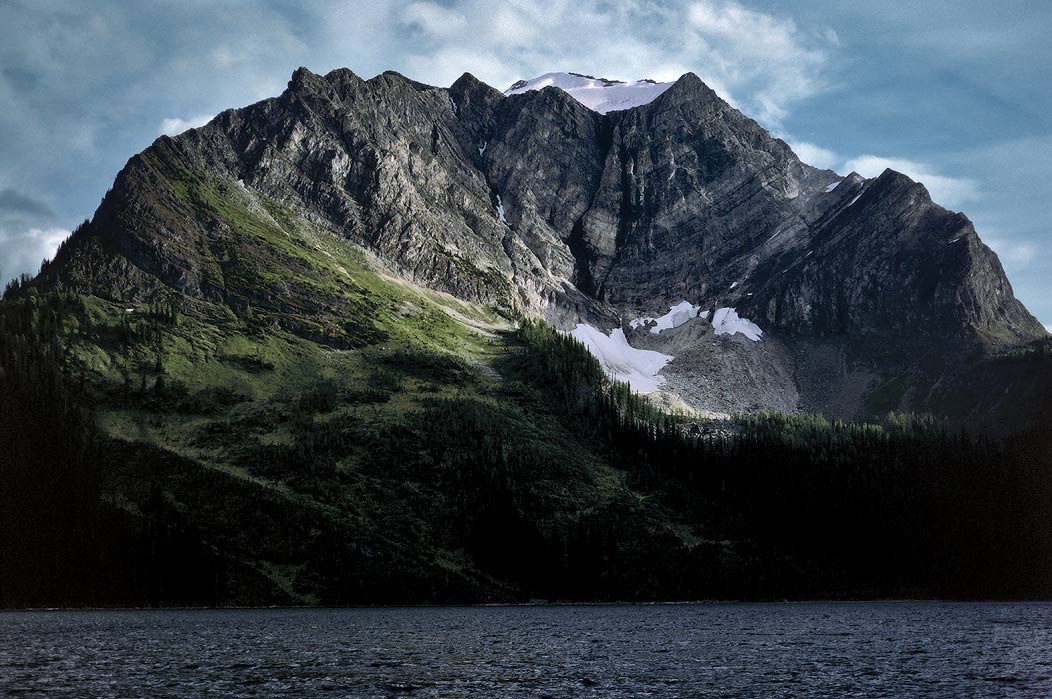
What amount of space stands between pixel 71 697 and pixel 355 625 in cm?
7825

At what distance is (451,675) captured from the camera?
8038 centimetres

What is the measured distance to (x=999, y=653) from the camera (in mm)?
91938

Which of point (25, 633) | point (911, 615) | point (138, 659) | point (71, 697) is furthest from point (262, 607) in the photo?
point (71, 697)

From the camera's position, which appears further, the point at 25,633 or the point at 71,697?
the point at 25,633

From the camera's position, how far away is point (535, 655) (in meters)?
96.9

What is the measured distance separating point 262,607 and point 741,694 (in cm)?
15157

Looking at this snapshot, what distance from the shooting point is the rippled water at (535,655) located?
233ft

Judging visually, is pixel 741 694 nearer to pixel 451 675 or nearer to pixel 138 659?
pixel 451 675

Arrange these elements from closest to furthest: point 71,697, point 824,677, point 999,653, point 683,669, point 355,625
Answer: point 71,697, point 824,677, point 683,669, point 999,653, point 355,625

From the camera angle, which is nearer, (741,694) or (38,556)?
(741,694)

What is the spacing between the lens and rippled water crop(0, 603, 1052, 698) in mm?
70875

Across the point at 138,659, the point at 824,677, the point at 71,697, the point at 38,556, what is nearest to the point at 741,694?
the point at 824,677

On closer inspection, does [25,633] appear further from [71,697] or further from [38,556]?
[38,556]

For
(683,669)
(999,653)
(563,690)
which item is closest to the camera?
(563,690)
